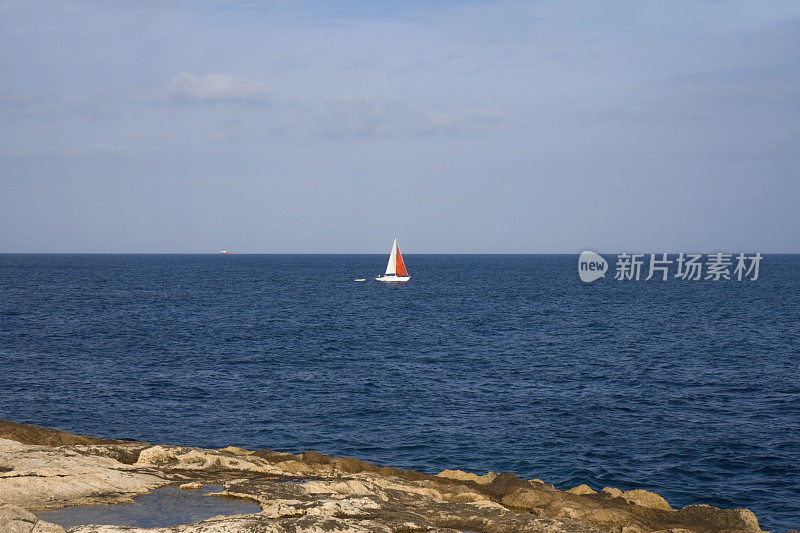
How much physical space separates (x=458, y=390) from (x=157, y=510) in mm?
24788

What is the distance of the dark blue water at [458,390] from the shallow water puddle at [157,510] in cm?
1190

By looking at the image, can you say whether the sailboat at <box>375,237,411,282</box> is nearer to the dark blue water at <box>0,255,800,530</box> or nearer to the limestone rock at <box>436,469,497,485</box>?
the dark blue water at <box>0,255,800,530</box>

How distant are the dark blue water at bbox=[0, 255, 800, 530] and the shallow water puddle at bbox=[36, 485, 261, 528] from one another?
39.0 ft

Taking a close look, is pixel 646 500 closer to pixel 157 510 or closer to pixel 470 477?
pixel 470 477

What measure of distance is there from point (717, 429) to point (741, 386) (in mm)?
9980

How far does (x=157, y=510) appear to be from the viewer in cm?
1241

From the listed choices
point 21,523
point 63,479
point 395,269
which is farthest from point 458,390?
point 395,269

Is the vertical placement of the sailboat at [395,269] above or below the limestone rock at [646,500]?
above

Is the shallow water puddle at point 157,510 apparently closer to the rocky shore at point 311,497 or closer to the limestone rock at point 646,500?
the rocky shore at point 311,497

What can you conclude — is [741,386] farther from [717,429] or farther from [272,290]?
[272,290]

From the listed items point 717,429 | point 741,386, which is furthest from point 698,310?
point 717,429

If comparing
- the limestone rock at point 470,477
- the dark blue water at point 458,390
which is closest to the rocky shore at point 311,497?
the limestone rock at point 470,477

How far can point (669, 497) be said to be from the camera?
69.7 ft

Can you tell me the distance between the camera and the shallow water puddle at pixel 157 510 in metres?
11.7
